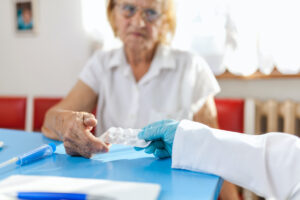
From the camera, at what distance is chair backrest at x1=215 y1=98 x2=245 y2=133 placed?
1.18m

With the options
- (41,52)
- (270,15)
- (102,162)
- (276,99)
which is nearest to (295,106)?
(276,99)

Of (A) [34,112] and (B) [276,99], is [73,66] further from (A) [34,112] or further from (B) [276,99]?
(B) [276,99]

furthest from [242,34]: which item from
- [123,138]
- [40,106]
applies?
[123,138]

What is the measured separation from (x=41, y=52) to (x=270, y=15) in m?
1.42

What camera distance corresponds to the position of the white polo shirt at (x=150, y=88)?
1.16 metres

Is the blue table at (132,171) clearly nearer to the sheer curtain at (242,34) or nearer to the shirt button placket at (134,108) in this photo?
the shirt button placket at (134,108)

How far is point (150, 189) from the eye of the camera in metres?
0.43

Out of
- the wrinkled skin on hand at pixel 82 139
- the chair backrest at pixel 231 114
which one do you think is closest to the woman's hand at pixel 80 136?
the wrinkled skin on hand at pixel 82 139

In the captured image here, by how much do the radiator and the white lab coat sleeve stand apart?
3.27 ft

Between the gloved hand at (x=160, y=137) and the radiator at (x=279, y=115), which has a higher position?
the gloved hand at (x=160, y=137)

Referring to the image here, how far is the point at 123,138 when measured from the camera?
624 millimetres

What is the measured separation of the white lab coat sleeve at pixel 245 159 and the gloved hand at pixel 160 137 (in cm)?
3

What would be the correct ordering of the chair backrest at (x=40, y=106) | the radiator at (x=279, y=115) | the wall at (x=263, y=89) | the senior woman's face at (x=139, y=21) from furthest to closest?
1. the wall at (x=263, y=89)
2. the radiator at (x=279, y=115)
3. the chair backrest at (x=40, y=106)
4. the senior woman's face at (x=139, y=21)

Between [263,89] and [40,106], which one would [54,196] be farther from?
[263,89]
